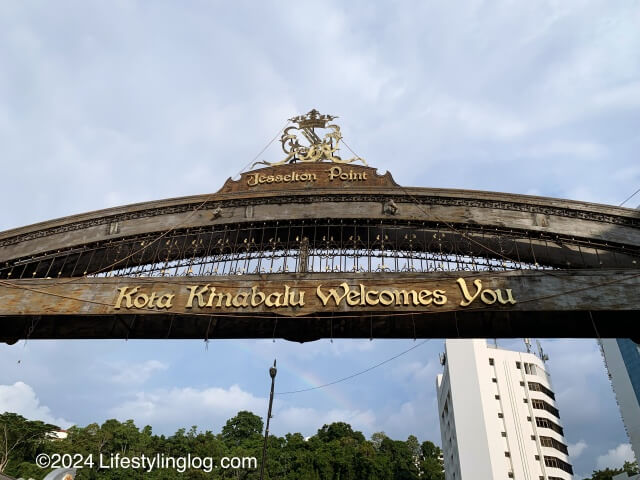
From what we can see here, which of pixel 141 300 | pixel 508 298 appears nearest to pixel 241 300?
pixel 141 300

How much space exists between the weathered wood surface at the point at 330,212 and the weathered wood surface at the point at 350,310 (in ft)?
8.10

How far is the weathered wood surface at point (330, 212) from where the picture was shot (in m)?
13.5

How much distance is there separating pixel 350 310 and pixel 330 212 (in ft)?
12.9

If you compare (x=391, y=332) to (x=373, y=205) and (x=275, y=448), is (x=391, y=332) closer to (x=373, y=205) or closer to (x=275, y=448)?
(x=373, y=205)

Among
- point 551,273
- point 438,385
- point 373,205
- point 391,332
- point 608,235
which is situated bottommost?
point 391,332

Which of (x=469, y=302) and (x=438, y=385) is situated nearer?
(x=469, y=302)

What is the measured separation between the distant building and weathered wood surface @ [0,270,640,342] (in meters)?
79.2

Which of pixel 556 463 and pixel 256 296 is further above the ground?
pixel 556 463

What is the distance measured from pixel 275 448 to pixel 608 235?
51.3 m

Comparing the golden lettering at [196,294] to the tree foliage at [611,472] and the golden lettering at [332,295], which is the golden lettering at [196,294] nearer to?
the golden lettering at [332,295]

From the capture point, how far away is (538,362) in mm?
66625

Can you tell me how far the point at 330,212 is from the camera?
14.6m

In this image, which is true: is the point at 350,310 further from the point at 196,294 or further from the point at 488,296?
the point at 196,294

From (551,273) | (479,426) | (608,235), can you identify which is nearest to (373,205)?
(551,273)
